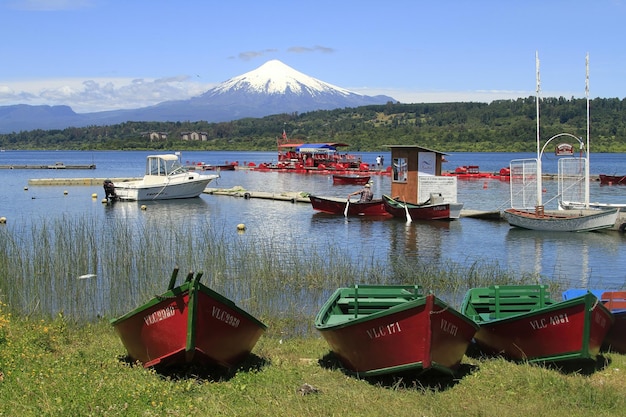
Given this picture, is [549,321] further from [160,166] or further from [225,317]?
[160,166]

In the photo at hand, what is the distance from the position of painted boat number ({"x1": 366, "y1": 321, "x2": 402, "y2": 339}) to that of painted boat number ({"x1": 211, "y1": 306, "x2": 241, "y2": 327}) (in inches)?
72.7

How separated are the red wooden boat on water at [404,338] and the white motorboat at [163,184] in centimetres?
3637

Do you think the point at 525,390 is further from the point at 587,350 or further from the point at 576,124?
the point at 576,124

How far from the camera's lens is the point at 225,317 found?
980 cm

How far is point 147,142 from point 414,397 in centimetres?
18753

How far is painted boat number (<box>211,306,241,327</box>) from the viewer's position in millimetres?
9633

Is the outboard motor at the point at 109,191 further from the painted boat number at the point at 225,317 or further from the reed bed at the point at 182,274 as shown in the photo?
the painted boat number at the point at 225,317

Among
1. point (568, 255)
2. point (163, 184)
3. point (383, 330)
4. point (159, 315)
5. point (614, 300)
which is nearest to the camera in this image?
point (383, 330)

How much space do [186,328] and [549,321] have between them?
4.93 meters

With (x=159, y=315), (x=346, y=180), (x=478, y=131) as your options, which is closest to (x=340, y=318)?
(x=159, y=315)

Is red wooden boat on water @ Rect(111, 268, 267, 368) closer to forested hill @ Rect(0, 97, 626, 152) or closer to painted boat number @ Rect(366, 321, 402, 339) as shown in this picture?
painted boat number @ Rect(366, 321, 402, 339)

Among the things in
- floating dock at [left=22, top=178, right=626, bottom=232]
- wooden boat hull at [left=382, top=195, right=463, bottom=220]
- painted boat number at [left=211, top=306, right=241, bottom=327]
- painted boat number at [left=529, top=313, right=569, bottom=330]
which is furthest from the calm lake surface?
painted boat number at [left=211, top=306, right=241, bottom=327]

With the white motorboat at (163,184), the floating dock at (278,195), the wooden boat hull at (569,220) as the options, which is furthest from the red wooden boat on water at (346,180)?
the wooden boat hull at (569,220)

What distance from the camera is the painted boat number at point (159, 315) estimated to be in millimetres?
9539
